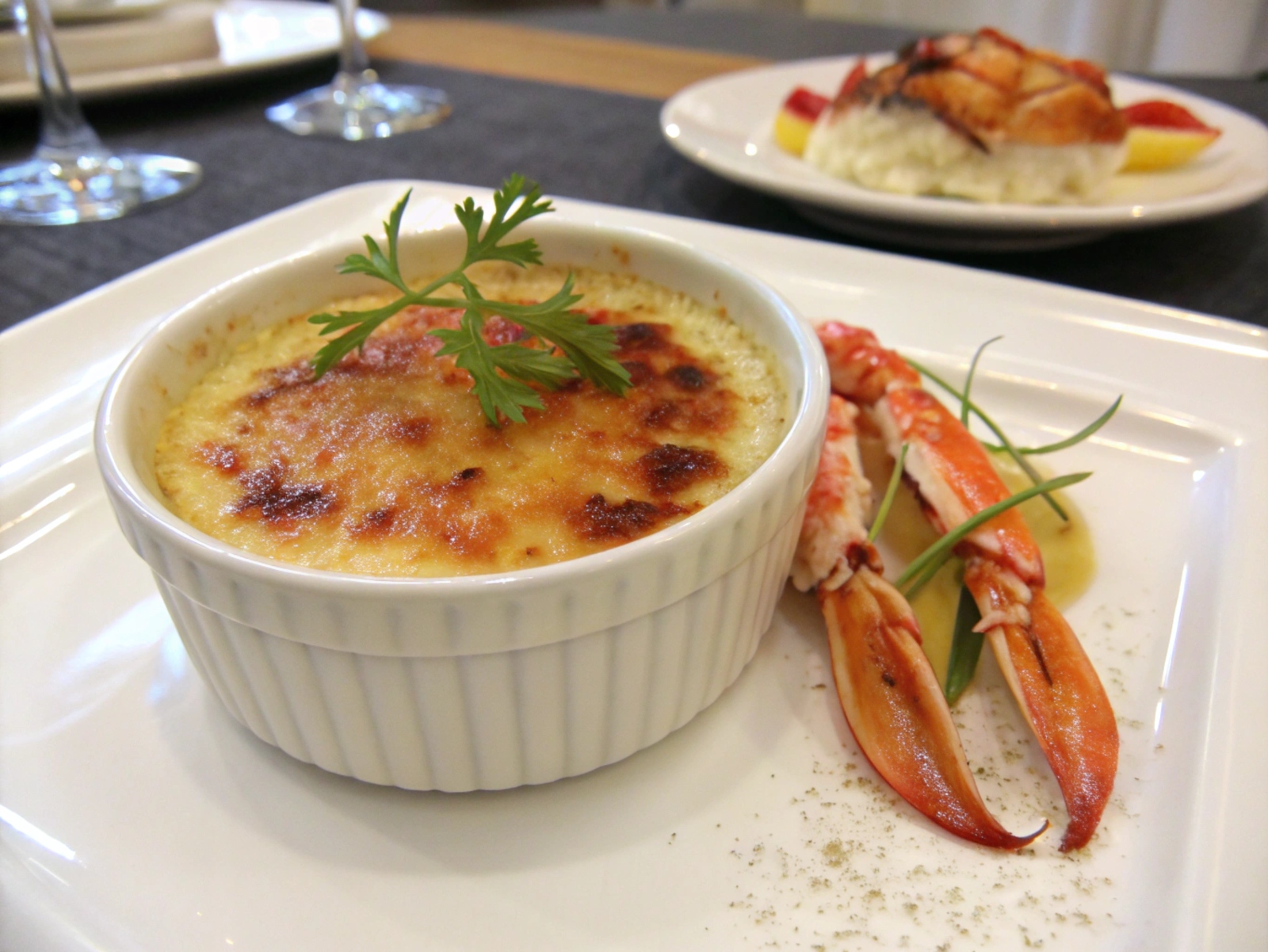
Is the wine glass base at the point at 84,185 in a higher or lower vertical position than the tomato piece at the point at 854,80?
lower

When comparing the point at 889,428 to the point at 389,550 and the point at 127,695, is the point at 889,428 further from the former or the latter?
the point at 127,695

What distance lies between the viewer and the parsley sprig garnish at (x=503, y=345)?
0.90 m

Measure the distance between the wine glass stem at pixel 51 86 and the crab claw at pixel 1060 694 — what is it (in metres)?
2.04

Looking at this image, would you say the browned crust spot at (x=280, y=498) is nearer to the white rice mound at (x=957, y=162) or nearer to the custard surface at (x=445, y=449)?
the custard surface at (x=445, y=449)

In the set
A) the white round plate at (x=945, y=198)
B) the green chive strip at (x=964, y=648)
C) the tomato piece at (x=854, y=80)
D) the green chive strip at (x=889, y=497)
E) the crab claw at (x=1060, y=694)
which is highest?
the tomato piece at (x=854, y=80)

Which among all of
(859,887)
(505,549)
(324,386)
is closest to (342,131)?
(324,386)

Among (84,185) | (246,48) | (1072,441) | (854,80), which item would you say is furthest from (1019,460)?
(246,48)

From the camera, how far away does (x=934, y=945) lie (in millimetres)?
671

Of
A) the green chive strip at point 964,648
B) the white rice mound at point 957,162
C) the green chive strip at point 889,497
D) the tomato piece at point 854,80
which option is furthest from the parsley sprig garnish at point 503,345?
the tomato piece at point 854,80

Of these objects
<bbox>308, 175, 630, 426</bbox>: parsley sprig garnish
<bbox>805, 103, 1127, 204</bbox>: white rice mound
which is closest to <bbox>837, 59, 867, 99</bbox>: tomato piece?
<bbox>805, 103, 1127, 204</bbox>: white rice mound

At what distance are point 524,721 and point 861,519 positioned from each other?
446mm

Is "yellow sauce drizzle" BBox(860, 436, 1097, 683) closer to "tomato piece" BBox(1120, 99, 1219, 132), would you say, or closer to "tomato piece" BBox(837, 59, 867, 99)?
"tomato piece" BBox(837, 59, 867, 99)

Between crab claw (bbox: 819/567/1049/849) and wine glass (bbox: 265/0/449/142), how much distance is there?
198cm

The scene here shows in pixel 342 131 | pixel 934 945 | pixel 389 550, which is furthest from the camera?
pixel 342 131
